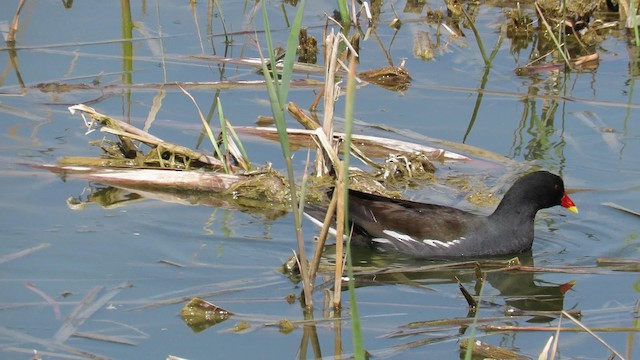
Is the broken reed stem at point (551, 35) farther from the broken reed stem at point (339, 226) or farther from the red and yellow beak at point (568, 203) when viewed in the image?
the broken reed stem at point (339, 226)

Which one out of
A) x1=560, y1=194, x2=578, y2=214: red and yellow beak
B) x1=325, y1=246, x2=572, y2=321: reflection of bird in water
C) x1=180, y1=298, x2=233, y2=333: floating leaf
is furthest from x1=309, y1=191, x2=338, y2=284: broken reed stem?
x1=560, y1=194, x2=578, y2=214: red and yellow beak

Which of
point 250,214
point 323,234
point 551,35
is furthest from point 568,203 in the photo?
point 323,234

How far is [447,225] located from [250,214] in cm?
110

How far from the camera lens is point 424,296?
5410 millimetres

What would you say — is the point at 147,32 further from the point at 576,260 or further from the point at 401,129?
the point at 576,260

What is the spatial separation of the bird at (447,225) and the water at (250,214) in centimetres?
18

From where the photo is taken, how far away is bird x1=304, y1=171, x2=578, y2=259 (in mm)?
6297

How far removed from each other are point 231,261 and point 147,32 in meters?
3.76

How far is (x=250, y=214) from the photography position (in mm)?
6520

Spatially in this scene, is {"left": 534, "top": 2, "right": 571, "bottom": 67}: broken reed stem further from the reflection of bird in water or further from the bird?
the reflection of bird in water

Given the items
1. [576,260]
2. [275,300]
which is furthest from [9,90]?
[576,260]

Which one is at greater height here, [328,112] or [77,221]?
[328,112]

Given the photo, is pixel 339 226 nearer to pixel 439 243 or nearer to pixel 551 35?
pixel 439 243

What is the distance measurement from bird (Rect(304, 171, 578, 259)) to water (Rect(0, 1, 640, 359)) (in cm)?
18
